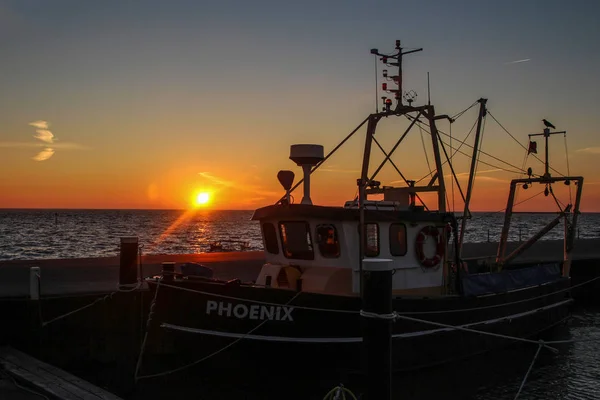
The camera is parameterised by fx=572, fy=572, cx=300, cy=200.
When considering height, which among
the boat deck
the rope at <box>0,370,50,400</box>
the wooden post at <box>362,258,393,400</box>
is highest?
the wooden post at <box>362,258,393,400</box>

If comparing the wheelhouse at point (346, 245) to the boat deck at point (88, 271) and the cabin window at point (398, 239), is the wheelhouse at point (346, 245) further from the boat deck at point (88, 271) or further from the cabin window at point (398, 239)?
the boat deck at point (88, 271)

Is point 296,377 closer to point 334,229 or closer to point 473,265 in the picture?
point 334,229

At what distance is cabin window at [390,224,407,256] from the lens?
1271cm

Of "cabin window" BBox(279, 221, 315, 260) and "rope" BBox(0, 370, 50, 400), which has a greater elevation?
"cabin window" BBox(279, 221, 315, 260)

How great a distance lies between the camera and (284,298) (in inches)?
429

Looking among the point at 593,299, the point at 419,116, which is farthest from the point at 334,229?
the point at 593,299

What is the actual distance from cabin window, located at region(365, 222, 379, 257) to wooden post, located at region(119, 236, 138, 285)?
4797 millimetres

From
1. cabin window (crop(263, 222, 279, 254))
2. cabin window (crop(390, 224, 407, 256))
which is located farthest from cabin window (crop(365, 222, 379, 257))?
cabin window (crop(263, 222, 279, 254))

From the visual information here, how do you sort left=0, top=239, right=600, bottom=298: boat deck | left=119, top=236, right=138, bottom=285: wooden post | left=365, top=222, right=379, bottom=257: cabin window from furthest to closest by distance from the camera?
left=0, top=239, right=600, bottom=298: boat deck → left=365, top=222, right=379, bottom=257: cabin window → left=119, top=236, right=138, bottom=285: wooden post

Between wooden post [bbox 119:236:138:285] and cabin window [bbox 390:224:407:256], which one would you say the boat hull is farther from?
cabin window [bbox 390:224:407:256]

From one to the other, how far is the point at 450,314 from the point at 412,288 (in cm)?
Answer: 103

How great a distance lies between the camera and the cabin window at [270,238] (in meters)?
13.1

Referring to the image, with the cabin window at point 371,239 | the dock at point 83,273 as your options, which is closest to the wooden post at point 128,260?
the dock at point 83,273

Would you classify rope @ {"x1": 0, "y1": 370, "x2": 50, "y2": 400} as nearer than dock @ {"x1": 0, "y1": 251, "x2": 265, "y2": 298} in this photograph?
Yes
